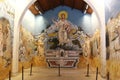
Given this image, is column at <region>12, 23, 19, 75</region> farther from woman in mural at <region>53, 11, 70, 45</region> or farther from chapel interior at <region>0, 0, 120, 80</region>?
woman in mural at <region>53, 11, 70, 45</region>

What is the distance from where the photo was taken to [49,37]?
20.5m

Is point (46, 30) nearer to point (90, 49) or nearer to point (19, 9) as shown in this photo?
point (90, 49)

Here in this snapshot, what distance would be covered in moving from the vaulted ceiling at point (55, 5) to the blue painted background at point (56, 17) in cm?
39

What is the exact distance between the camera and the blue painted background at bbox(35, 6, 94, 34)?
66.9 ft

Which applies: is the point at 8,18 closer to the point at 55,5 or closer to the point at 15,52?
the point at 15,52

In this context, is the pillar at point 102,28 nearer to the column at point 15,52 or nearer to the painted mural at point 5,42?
the column at point 15,52

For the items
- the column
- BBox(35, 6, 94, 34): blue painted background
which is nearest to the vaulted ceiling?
BBox(35, 6, 94, 34): blue painted background

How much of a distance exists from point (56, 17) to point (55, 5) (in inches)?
42.5

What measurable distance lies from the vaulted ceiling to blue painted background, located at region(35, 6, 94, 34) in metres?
0.39

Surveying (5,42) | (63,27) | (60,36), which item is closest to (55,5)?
(63,27)

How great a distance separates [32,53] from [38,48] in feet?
2.88

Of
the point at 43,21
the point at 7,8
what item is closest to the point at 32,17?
the point at 43,21

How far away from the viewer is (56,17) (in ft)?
67.6

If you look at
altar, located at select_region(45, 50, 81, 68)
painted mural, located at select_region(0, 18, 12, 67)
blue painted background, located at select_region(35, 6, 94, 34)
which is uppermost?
blue painted background, located at select_region(35, 6, 94, 34)
